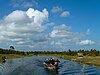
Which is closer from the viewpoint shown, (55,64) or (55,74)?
(55,74)

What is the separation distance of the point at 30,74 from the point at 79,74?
1981 cm

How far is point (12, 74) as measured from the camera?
93.6 metres

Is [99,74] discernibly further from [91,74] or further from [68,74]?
[68,74]

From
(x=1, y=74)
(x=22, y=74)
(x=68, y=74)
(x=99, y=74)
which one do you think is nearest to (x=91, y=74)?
(x=99, y=74)

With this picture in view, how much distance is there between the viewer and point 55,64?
117250 mm

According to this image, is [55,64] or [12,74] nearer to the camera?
[12,74]

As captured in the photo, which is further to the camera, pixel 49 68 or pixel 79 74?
pixel 49 68

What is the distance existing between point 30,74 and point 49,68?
77.8 feet

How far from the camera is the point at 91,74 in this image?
92688 mm

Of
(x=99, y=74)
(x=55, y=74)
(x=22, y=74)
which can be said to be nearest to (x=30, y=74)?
(x=22, y=74)

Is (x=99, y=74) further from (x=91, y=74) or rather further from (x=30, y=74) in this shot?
(x=30, y=74)

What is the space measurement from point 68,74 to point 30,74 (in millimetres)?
15434

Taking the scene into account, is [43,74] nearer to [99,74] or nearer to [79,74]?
[79,74]

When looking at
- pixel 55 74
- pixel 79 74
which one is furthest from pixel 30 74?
pixel 79 74
